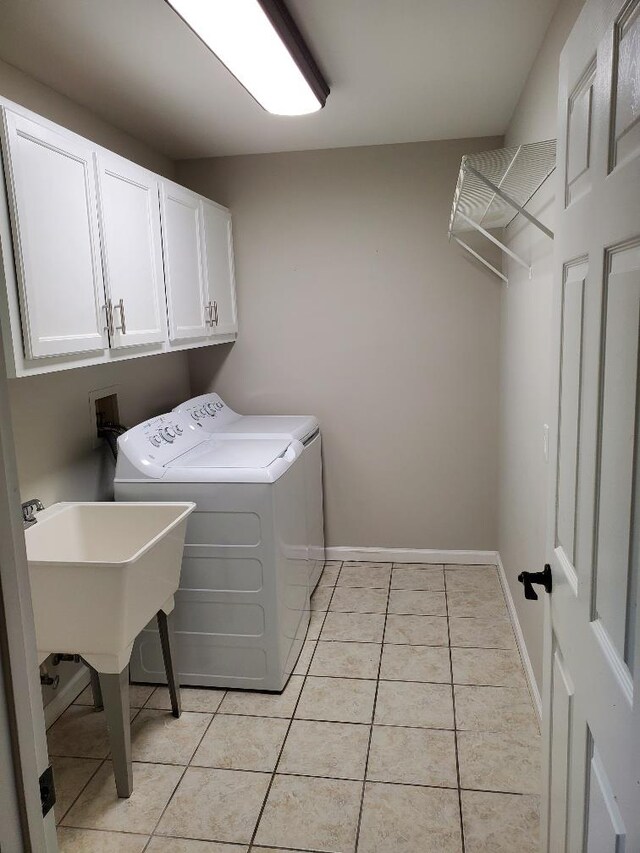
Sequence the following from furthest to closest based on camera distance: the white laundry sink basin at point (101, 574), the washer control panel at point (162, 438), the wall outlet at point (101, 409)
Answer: the wall outlet at point (101, 409), the washer control panel at point (162, 438), the white laundry sink basin at point (101, 574)

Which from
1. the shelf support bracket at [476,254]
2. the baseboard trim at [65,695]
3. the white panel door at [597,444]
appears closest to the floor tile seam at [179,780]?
the baseboard trim at [65,695]

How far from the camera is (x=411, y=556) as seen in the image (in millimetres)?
3852

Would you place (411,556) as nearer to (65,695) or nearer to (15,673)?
(65,695)

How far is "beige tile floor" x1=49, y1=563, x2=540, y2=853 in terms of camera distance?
1.84m

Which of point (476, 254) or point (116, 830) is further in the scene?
point (476, 254)

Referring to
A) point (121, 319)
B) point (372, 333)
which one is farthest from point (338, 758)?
point (372, 333)

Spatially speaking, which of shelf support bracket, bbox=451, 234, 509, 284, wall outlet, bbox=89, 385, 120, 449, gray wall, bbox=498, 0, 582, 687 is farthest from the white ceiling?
wall outlet, bbox=89, 385, 120, 449

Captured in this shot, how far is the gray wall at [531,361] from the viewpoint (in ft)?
6.86

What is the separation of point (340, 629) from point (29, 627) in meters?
2.48

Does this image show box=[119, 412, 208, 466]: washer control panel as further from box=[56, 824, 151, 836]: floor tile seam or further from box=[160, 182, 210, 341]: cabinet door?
box=[56, 824, 151, 836]: floor tile seam

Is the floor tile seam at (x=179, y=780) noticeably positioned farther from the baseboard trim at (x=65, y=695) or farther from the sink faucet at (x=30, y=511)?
the sink faucet at (x=30, y=511)

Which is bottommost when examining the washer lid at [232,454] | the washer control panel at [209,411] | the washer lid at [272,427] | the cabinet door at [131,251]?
the washer lid at [232,454]

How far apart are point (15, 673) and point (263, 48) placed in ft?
6.45

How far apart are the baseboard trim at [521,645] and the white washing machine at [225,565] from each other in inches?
38.5
